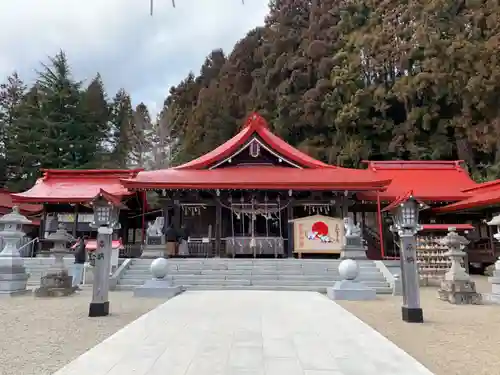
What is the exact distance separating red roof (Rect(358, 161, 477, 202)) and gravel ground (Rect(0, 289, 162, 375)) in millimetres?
11606

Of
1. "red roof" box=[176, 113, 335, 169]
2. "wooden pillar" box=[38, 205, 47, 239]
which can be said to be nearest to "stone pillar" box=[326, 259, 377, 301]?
"red roof" box=[176, 113, 335, 169]

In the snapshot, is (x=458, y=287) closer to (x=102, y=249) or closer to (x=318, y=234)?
(x=318, y=234)

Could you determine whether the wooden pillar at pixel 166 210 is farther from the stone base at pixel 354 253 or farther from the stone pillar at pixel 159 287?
the stone base at pixel 354 253

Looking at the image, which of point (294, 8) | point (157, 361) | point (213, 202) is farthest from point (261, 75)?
point (157, 361)

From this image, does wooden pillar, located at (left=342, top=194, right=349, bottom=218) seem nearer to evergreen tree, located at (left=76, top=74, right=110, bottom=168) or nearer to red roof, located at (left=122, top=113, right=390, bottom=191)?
red roof, located at (left=122, top=113, right=390, bottom=191)

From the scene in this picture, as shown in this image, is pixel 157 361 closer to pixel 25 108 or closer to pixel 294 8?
pixel 25 108

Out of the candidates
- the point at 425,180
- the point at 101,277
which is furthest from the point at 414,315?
the point at 425,180

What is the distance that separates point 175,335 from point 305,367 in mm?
2074

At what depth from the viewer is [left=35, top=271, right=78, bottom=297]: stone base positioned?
31.0ft

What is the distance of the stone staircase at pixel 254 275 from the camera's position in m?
10.9

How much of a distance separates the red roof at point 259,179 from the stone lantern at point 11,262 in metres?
4.22

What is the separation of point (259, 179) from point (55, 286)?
773 cm

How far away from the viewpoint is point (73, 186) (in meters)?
18.6

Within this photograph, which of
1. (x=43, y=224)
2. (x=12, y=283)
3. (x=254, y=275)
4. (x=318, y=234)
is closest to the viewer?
(x=12, y=283)
